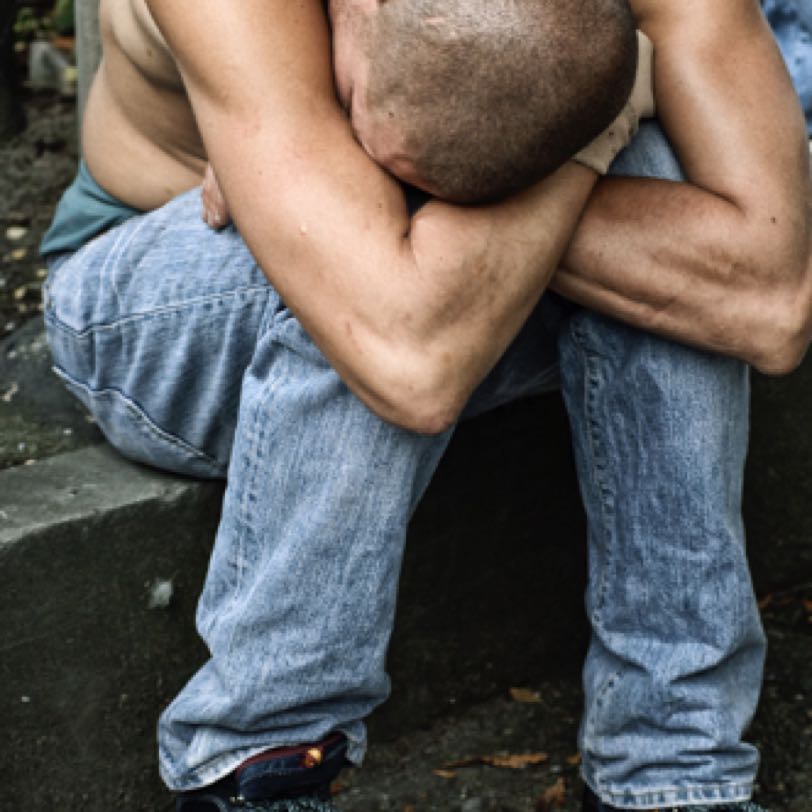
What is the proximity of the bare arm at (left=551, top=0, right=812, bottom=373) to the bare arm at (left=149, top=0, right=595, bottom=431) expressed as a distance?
0.23 metres

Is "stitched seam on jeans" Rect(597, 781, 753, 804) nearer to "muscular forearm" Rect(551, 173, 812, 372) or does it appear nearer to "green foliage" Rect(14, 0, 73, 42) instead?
"muscular forearm" Rect(551, 173, 812, 372)

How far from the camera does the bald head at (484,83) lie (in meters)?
2.18

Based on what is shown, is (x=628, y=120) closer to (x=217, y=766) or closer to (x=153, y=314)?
(x=153, y=314)

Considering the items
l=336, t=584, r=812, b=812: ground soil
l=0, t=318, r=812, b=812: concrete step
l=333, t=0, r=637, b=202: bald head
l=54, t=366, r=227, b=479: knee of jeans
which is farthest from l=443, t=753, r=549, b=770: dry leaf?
l=333, t=0, r=637, b=202: bald head

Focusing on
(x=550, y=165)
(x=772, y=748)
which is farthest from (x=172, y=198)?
(x=772, y=748)

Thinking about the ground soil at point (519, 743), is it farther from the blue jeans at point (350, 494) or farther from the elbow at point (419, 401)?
the elbow at point (419, 401)

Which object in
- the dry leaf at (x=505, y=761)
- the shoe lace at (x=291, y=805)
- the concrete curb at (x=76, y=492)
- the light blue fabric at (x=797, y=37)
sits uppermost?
the light blue fabric at (x=797, y=37)

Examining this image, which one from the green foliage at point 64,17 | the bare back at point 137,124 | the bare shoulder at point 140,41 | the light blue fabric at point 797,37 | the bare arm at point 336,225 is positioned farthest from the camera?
the green foliage at point 64,17

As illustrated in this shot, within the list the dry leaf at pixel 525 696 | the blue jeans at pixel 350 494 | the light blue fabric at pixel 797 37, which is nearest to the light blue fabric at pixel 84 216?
the blue jeans at pixel 350 494

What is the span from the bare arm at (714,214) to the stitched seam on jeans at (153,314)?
505 millimetres

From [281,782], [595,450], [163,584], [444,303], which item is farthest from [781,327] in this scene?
[163,584]

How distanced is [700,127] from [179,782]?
4.36 feet

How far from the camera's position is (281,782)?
8.23 feet

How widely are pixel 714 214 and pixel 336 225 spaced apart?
2.13 feet
